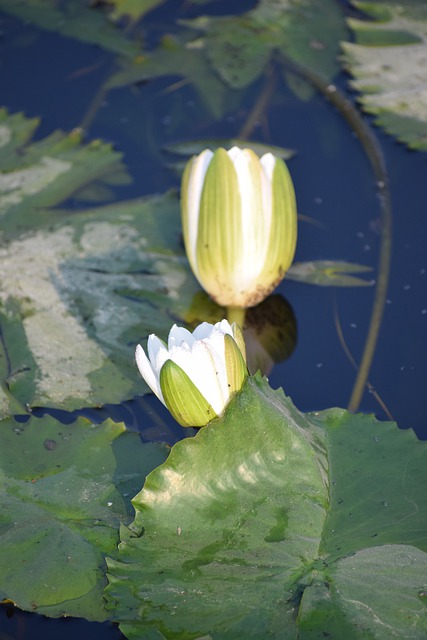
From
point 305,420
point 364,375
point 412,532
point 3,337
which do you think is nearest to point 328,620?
point 412,532

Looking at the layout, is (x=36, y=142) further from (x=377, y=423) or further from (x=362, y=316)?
(x=377, y=423)

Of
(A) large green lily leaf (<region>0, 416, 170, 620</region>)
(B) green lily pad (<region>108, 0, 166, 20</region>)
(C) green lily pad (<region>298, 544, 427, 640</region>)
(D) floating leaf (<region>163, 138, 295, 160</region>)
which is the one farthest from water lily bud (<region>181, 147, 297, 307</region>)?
(B) green lily pad (<region>108, 0, 166, 20</region>)

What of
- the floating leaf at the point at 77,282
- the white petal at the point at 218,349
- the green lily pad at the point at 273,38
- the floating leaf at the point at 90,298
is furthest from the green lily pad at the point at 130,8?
the white petal at the point at 218,349

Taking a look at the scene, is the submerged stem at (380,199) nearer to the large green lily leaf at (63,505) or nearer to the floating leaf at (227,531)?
the floating leaf at (227,531)

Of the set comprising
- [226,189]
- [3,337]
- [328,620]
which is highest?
[226,189]

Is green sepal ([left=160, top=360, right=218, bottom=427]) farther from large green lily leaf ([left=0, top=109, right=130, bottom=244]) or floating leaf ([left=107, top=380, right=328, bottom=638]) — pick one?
large green lily leaf ([left=0, top=109, right=130, bottom=244])

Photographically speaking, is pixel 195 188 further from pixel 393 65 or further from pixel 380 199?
pixel 393 65

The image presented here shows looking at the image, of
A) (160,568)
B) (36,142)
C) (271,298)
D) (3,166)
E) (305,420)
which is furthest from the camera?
(36,142)
